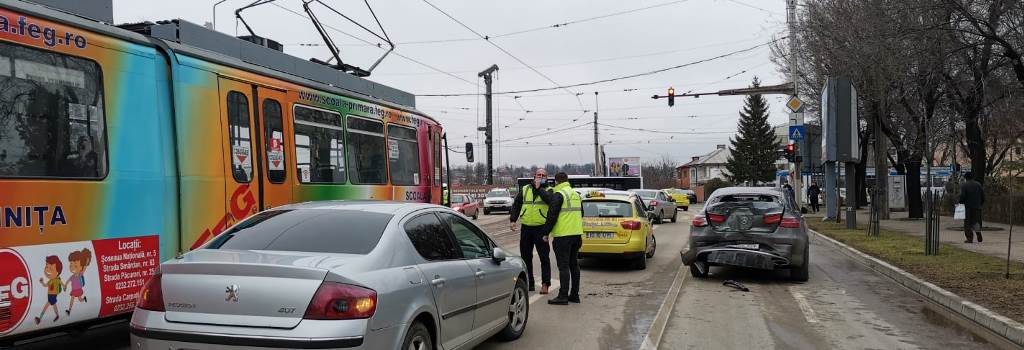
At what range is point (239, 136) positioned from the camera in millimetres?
7203

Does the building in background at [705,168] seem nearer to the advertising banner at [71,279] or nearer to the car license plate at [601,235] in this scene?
the car license plate at [601,235]

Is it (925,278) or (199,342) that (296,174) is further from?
(925,278)

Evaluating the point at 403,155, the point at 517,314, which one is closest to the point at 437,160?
the point at 403,155

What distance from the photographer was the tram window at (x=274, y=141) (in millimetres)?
7684

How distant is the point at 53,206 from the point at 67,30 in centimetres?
131

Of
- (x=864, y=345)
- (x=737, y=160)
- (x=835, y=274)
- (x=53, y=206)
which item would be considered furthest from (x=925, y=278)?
(x=737, y=160)

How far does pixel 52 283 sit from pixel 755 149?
238 feet

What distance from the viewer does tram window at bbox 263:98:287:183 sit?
768 cm

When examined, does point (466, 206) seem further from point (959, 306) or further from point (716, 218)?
point (959, 306)

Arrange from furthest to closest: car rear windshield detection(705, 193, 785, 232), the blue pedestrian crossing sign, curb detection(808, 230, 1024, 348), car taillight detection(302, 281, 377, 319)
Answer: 1. the blue pedestrian crossing sign
2. car rear windshield detection(705, 193, 785, 232)
3. curb detection(808, 230, 1024, 348)
4. car taillight detection(302, 281, 377, 319)

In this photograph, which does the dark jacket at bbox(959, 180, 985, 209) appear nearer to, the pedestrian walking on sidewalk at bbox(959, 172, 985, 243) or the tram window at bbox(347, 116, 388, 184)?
the pedestrian walking on sidewalk at bbox(959, 172, 985, 243)

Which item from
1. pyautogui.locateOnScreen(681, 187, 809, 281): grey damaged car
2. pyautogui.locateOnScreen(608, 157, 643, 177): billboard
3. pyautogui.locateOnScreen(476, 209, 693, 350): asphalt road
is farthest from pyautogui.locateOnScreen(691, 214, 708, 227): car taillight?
pyautogui.locateOnScreen(608, 157, 643, 177): billboard

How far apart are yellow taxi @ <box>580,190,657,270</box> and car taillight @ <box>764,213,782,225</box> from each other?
2.42 metres

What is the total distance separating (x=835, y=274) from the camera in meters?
12.1
